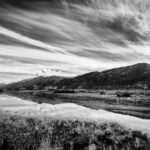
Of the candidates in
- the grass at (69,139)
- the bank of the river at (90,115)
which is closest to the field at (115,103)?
the bank of the river at (90,115)

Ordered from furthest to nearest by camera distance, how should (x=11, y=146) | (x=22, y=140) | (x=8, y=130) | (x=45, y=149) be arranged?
1. (x=8, y=130)
2. (x=22, y=140)
3. (x=11, y=146)
4. (x=45, y=149)

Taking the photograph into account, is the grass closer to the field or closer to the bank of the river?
the bank of the river

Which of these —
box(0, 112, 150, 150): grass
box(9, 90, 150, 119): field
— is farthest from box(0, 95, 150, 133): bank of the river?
box(9, 90, 150, 119): field

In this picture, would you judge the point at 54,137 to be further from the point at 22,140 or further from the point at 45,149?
the point at 45,149

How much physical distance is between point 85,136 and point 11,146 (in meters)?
4.98

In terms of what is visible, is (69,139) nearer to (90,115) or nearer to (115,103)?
(90,115)

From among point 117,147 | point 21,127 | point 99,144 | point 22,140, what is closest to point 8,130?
point 21,127

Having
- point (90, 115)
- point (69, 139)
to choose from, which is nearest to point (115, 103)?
point (90, 115)

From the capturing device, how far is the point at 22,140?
13.7m

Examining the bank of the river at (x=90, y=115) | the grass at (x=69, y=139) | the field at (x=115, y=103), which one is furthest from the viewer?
the field at (x=115, y=103)

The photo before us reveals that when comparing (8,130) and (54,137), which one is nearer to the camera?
(54,137)

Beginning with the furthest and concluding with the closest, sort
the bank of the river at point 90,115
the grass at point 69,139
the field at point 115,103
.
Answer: the field at point 115,103 → the bank of the river at point 90,115 → the grass at point 69,139

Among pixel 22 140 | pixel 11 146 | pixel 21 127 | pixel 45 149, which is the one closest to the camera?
pixel 45 149

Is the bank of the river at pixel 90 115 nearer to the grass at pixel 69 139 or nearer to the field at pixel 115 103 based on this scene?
the grass at pixel 69 139
